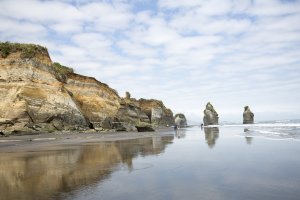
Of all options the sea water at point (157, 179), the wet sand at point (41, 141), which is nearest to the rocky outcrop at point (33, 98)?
the wet sand at point (41, 141)

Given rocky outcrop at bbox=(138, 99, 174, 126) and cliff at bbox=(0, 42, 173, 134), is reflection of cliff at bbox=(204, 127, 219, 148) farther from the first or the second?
rocky outcrop at bbox=(138, 99, 174, 126)

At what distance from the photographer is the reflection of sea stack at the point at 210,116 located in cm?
11625

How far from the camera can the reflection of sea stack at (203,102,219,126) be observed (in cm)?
11625

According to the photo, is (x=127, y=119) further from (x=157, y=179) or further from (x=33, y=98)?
(x=157, y=179)

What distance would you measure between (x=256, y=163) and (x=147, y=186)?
6.44 meters

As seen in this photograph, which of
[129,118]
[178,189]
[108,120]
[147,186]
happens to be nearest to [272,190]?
[178,189]

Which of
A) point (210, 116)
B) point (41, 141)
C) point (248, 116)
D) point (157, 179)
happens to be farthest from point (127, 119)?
point (248, 116)

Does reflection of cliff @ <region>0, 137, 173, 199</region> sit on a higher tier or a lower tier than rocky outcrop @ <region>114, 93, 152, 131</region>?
lower

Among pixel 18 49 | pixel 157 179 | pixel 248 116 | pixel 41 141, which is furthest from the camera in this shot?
pixel 248 116

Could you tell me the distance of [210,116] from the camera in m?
117

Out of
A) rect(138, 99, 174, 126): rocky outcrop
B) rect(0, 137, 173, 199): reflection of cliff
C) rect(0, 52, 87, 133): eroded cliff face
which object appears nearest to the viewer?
rect(0, 137, 173, 199): reflection of cliff

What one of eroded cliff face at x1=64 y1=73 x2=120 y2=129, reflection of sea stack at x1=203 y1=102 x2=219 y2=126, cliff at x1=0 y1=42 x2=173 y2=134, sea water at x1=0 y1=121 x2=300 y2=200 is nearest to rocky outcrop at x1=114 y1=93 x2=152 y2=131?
eroded cliff face at x1=64 y1=73 x2=120 y2=129

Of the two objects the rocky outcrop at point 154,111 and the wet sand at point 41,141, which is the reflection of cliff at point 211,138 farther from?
the rocky outcrop at point 154,111

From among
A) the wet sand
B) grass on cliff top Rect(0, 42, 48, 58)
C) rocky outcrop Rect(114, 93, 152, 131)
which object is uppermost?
grass on cliff top Rect(0, 42, 48, 58)
